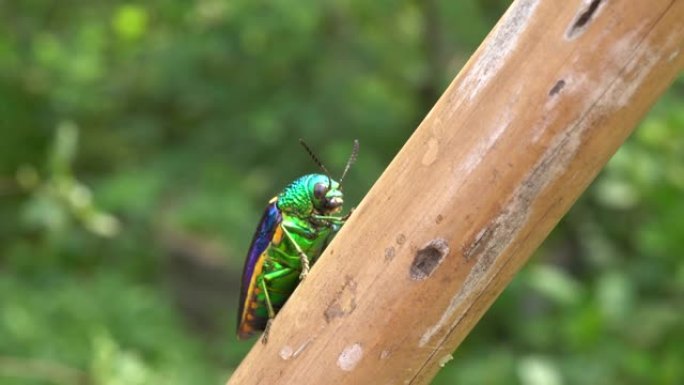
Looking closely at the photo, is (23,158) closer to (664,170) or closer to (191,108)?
(191,108)

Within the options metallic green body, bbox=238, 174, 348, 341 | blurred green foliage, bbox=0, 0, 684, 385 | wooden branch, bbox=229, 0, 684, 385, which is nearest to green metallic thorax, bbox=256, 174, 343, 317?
metallic green body, bbox=238, 174, 348, 341

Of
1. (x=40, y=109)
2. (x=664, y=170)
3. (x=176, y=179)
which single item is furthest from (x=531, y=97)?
(x=40, y=109)

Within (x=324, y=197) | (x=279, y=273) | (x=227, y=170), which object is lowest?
(x=279, y=273)

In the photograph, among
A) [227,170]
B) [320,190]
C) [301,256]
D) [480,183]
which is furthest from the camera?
[227,170]

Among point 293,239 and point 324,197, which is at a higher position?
point 324,197

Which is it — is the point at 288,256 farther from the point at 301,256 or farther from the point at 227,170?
the point at 227,170

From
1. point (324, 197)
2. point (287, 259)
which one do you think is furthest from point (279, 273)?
point (324, 197)

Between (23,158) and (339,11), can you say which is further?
(23,158)

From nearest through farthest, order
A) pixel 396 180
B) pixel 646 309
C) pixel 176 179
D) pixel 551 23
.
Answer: pixel 551 23 < pixel 396 180 < pixel 646 309 < pixel 176 179
